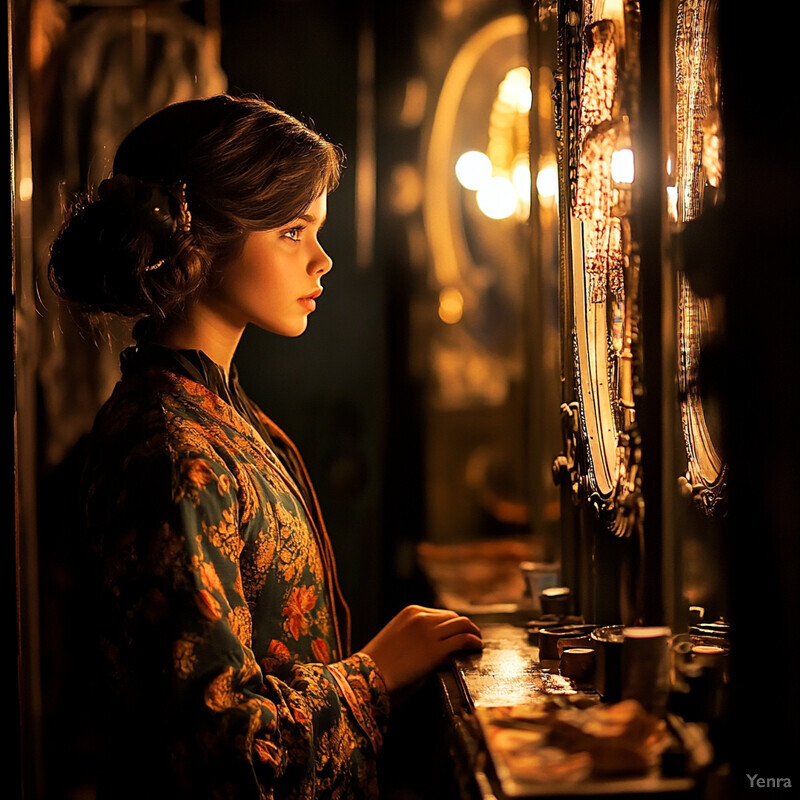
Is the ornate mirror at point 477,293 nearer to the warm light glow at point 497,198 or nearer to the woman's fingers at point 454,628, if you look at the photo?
the warm light glow at point 497,198

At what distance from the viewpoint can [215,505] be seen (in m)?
1.15

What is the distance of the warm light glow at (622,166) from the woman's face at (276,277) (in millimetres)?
459

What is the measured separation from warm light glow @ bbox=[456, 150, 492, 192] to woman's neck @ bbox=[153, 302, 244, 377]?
57cm

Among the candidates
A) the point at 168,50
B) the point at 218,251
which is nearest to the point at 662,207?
the point at 218,251

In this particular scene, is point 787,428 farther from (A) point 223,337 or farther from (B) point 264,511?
(A) point 223,337

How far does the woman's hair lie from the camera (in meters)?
1.35

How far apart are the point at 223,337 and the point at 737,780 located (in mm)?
900

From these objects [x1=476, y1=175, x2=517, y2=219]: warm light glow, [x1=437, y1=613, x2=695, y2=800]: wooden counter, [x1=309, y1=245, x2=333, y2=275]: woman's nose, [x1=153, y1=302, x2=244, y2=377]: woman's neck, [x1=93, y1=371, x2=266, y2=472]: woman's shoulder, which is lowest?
[x1=437, y1=613, x2=695, y2=800]: wooden counter

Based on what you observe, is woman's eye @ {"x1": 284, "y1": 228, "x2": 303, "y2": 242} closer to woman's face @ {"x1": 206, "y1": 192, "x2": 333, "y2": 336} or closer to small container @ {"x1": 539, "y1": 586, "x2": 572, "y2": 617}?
woman's face @ {"x1": 206, "y1": 192, "x2": 333, "y2": 336}

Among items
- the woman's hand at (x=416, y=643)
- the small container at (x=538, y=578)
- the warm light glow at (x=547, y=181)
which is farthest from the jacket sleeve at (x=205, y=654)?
the warm light glow at (x=547, y=181)

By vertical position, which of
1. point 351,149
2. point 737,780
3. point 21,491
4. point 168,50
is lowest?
point 737,780

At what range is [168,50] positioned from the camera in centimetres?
163

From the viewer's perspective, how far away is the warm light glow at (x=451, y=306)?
69.2 inches

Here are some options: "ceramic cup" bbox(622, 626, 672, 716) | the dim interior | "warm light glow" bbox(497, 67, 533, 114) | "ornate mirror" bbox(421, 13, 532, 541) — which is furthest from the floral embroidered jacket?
"warm light glow" bbox(497, 67, 533, 114)
